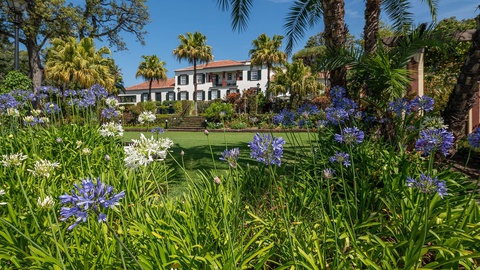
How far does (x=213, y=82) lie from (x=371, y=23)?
172 ft

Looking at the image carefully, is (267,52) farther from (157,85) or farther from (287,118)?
(287,118)

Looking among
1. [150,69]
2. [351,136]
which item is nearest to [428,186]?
[351,136]

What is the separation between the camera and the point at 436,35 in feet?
16.3

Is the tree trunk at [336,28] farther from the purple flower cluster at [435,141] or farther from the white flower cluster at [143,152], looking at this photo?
the white flower cluster at [143,152]

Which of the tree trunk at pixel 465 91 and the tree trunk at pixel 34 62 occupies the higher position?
the tree trunk at pixel 34 62

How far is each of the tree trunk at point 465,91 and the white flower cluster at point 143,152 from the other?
5124mm

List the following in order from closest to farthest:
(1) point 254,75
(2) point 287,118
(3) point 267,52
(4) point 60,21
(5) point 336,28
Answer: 1. (2) point 287,118
2. (5) point 336,28
3. (4) point 60,21
4. (3) point 267,52
5. (1) point 254,75

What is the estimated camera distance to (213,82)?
2245 inches

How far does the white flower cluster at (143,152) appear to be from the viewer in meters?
1.55

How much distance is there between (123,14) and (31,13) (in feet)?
20.2

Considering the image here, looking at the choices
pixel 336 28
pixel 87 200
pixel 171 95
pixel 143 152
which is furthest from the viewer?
pixel 171 95

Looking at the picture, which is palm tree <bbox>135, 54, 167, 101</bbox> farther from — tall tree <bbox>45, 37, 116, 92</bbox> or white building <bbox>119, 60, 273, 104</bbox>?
tall tree <bbox>45, 37, 116, 92</bbox>

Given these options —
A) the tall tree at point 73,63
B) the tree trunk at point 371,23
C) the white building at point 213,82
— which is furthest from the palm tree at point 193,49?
the tree trunk at point 371,23

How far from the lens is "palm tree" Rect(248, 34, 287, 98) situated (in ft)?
136
